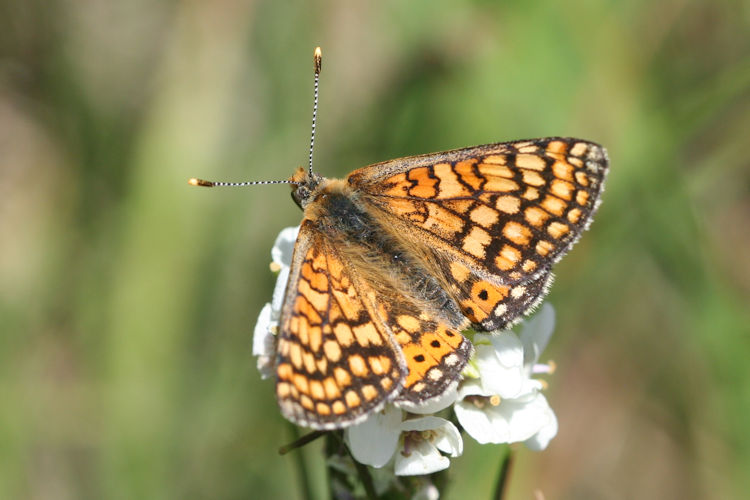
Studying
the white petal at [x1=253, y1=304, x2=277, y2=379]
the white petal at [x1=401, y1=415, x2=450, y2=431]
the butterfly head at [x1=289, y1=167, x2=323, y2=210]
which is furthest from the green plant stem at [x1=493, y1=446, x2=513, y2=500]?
the butterfly head at [x1=289, y1=167, x2=323, y2=210]

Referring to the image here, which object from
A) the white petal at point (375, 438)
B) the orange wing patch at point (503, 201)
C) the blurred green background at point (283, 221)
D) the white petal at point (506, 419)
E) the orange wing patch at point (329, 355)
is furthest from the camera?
the blurred green background at point (283, 221)

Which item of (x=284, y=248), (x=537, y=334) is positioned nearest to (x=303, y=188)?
(x=284, y=248)

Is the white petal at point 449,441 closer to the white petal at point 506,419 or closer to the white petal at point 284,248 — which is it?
the white petal at point 506,419

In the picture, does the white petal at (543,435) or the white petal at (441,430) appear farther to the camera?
the white petal at (543,435)

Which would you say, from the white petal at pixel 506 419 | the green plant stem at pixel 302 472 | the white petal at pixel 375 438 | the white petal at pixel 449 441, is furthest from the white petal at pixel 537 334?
the green plant stem at pixel 302 472

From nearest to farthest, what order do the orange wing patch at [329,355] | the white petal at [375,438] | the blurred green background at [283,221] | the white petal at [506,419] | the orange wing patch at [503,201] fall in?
the orange wing patch at [329,355] < the white petal at [375,438] < the white petal at [506,419] < the orange wing patch at [503,201] < the blurred green background at [283,221]

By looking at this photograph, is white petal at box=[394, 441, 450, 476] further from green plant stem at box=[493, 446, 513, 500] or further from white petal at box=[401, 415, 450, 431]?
green plant stem at box=[493, 446, 513, 500]
